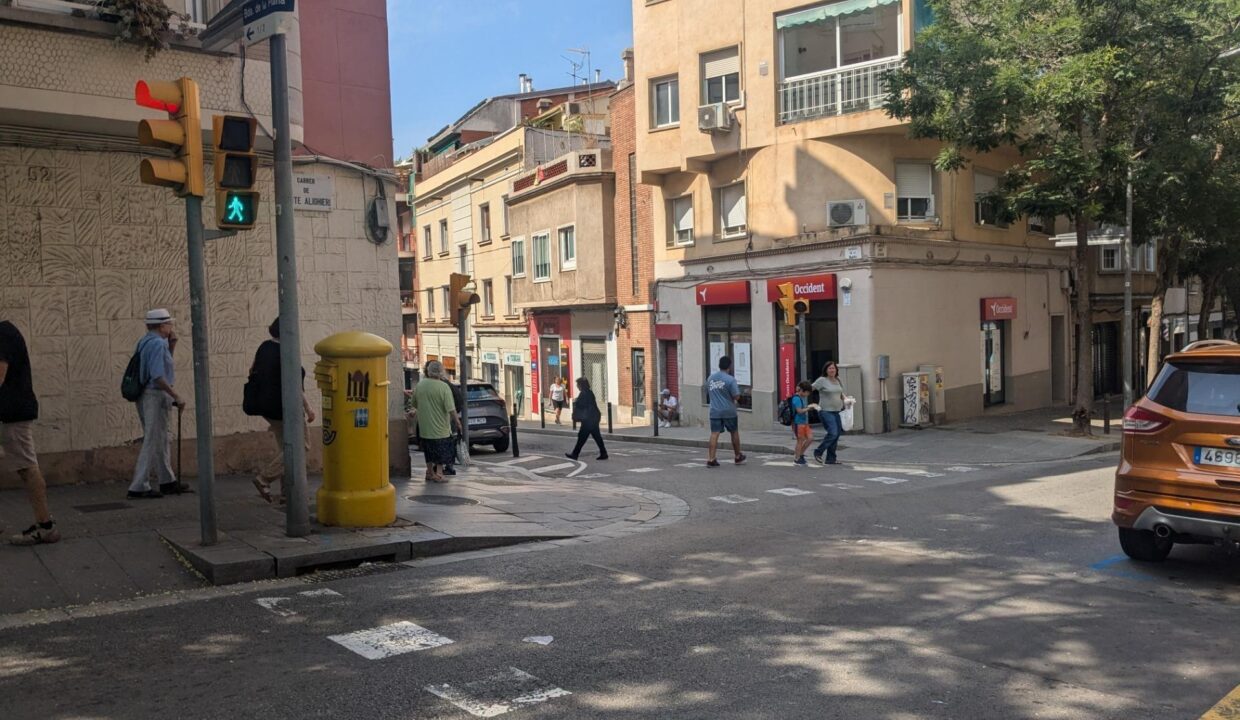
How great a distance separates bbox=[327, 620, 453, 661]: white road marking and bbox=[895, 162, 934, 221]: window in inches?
746

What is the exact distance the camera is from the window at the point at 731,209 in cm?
2485

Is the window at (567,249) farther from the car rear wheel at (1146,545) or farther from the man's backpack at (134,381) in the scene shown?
the car rear wheel at (1146,545)

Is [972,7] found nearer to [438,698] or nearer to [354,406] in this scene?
[354,406]

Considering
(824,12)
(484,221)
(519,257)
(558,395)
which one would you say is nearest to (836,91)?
(824,12)

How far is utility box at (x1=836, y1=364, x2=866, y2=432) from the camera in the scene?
2139cm

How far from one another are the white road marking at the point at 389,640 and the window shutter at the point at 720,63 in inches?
816

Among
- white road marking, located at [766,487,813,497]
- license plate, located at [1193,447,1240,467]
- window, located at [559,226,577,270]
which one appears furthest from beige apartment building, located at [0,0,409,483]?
window, located at [559,226,577,270]

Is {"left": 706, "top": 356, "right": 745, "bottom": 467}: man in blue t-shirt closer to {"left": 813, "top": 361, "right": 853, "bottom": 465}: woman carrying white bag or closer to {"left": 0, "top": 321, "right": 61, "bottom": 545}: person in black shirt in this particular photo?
{"left": 813, "top": 361, "right": 853, "bottom": 465}: woman carrying white bag

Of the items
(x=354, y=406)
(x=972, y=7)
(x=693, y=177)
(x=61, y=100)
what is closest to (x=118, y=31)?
(x=61, y=100)

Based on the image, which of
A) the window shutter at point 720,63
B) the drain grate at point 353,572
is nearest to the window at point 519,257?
the window shutter at point 720,63

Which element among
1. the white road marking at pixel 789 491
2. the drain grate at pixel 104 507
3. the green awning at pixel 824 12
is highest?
the green awning at pixel 824 12

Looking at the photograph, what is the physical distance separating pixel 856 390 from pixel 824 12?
8558 mm

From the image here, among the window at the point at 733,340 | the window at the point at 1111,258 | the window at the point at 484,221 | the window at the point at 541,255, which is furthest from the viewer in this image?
the window at the point at 484,221

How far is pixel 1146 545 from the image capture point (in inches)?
306
